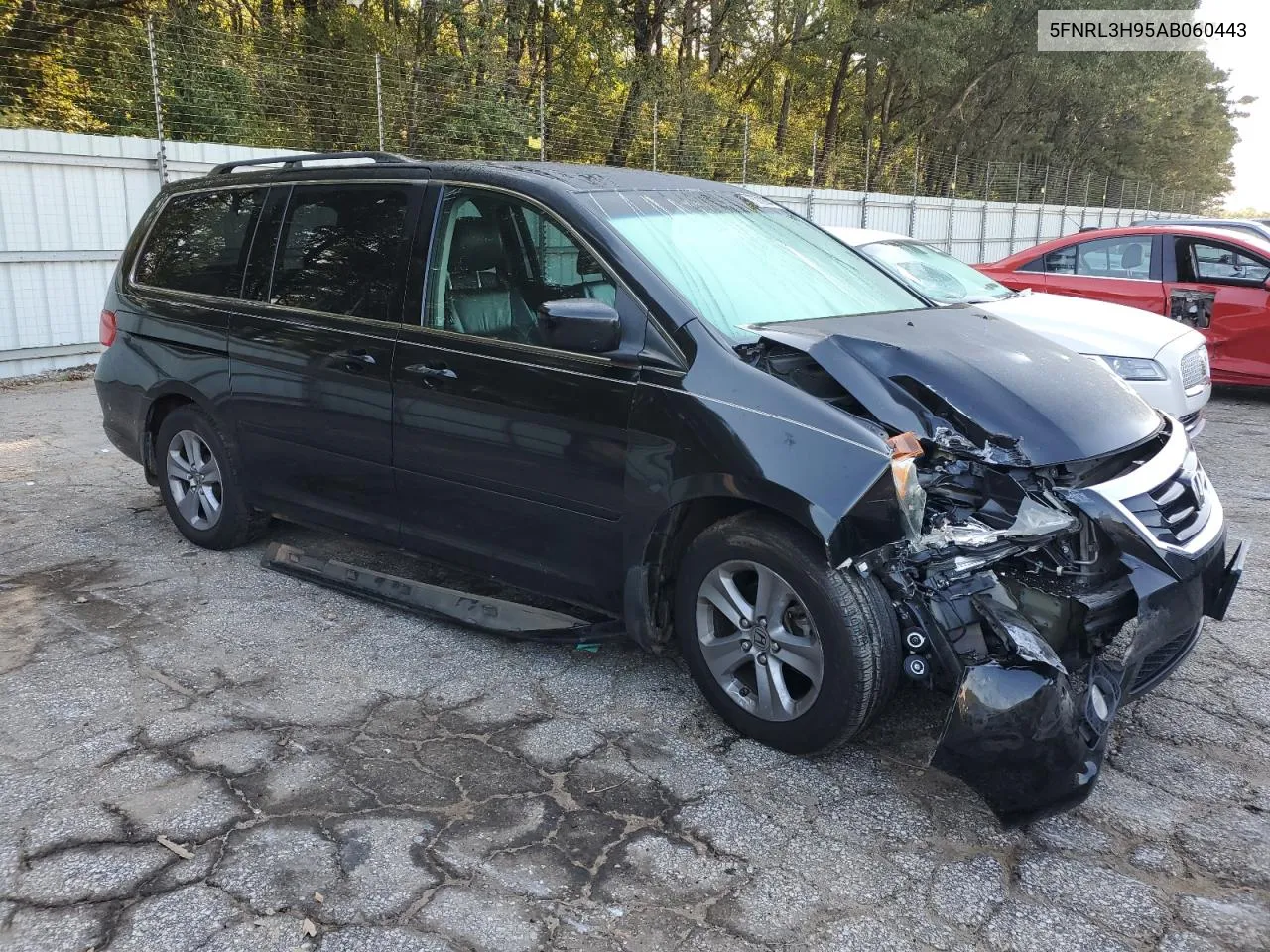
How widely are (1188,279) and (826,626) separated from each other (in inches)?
314

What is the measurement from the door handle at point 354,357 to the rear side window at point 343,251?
0.50ft

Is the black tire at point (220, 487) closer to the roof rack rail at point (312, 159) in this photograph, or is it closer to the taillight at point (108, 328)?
the taillight at point (108, 328)

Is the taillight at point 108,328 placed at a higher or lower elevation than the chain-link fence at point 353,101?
lower

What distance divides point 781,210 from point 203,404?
290 cm

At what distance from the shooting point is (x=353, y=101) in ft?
43.0

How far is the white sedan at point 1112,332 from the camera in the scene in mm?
6500

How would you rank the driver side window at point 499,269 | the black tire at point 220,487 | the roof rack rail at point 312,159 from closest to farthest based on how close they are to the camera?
the driver side window at point 499,269
the roof rack rail at point 312,159
the black tire at point 220,487

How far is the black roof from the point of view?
3832 millimetres

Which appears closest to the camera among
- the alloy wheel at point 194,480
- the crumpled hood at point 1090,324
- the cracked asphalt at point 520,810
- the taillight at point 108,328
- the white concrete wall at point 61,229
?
the cracked asphalt at point 520,810

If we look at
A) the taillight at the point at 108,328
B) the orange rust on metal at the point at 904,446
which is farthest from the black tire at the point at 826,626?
the taillight at the point at 108,328

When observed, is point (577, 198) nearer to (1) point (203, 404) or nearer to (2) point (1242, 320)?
(1) point (203, 404)

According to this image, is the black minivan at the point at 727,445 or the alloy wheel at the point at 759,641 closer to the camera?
the black minivan at the point at 727,445

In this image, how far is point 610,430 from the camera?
3453mm

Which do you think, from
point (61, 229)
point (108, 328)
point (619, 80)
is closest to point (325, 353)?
point (108, 328)
